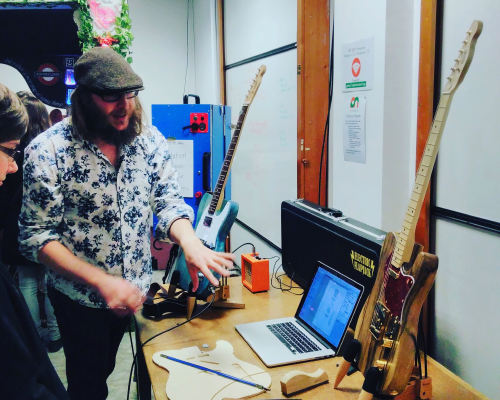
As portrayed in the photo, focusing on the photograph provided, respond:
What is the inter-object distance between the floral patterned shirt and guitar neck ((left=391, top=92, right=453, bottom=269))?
79 cm

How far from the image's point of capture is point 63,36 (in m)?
3.92

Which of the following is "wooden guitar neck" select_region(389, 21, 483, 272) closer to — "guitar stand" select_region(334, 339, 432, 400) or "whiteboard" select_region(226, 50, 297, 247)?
"guitar stand" select_region(334, 339, 432, 400)

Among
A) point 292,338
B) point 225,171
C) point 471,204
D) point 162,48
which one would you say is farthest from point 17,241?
point 162,48

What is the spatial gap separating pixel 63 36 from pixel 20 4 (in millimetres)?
996

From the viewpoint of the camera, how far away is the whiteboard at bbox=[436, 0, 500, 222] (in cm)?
154

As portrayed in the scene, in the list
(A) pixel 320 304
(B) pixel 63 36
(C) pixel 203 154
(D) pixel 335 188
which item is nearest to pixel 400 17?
(D) pixel 335 188

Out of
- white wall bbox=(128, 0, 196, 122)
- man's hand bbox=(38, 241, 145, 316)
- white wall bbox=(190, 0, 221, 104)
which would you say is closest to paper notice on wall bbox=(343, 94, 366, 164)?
man's hand bbox=(38, 241, 145, 316)

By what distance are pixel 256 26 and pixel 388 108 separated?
6.35 ft

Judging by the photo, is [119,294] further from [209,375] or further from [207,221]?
[207,221]

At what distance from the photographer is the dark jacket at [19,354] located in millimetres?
792

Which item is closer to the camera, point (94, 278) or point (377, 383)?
point (377, 383)

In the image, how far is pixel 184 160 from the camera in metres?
3.59

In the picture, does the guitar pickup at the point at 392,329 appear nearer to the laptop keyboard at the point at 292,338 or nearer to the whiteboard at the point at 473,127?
the laptop keyboard at the point at 292,338

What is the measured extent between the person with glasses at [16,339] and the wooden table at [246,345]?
393 millimetres
